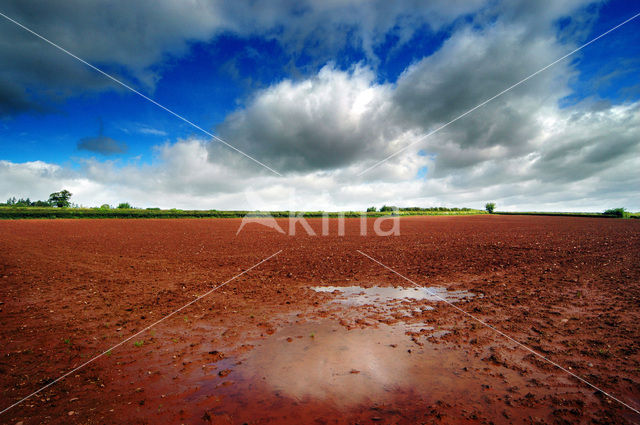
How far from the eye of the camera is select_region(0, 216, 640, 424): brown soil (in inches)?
173

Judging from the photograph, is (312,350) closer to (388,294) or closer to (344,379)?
(344,379)

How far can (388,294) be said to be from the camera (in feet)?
35.1

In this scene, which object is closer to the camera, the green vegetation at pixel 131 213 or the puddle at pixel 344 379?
the puddle at pixel 344 379

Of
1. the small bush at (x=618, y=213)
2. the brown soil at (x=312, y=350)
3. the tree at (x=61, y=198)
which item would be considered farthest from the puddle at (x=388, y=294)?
the tree at (x=61, y=198)

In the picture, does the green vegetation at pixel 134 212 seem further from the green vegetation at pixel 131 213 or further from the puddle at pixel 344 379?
the puddle at pixel 344 379

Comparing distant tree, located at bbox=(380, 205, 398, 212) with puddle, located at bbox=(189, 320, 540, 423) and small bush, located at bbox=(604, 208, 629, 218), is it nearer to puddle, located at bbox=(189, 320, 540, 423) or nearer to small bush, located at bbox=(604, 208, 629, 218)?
small bush, located at bbox=(604, 208, 629, 218)

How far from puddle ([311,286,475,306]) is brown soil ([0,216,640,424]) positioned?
0.46 metres

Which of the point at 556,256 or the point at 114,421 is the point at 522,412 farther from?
the point at 556,256

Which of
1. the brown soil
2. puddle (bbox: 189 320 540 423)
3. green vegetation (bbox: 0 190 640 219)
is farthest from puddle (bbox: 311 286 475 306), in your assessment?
green vegetation (bbox: 0 190 640 219)

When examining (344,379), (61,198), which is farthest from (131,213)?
(344,379)

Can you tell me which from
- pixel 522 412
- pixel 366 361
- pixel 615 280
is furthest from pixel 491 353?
pixel 615 280

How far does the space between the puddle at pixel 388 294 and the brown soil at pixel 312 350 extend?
459mm

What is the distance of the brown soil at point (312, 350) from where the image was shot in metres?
4.39

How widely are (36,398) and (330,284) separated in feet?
30.3
